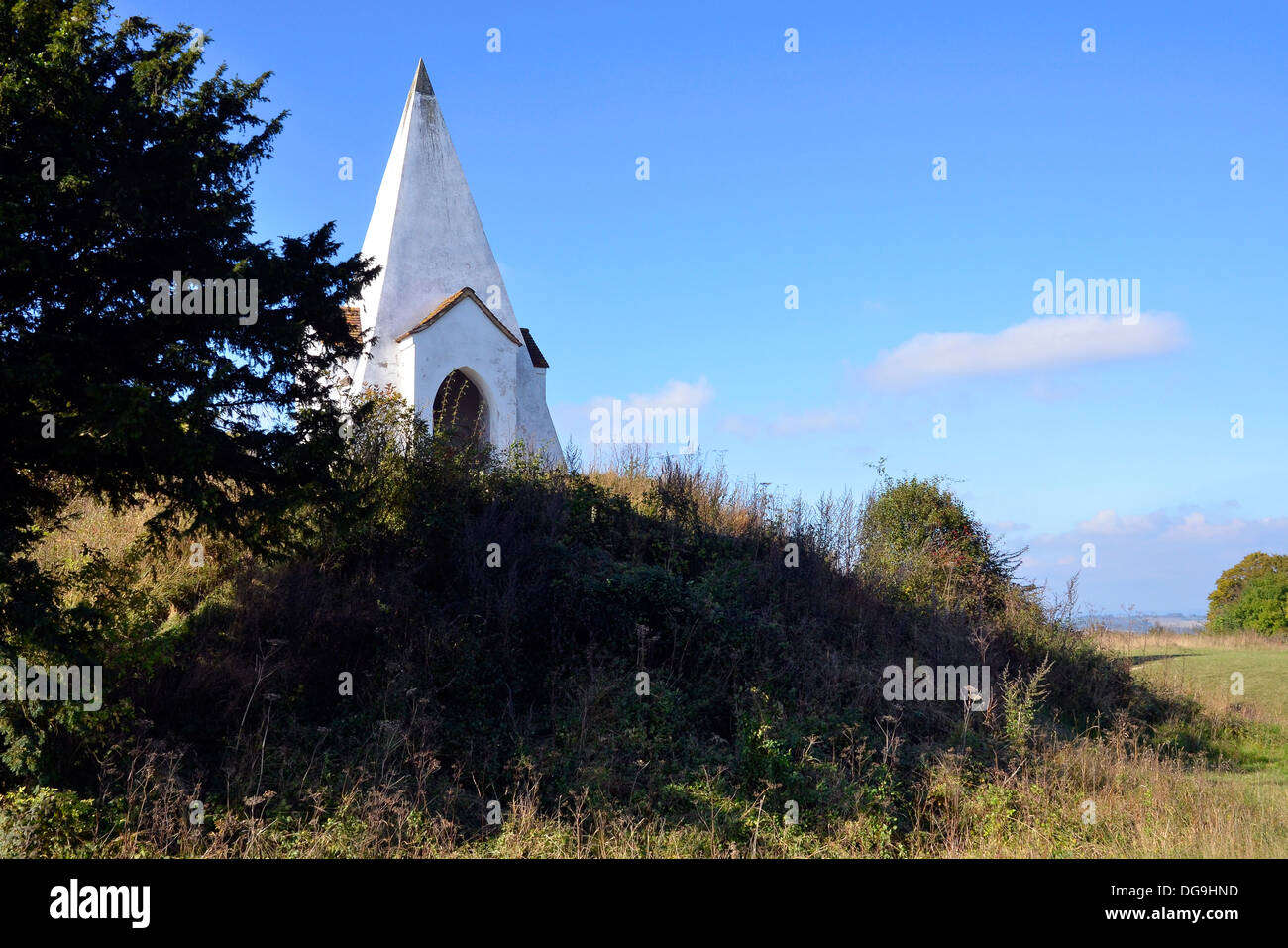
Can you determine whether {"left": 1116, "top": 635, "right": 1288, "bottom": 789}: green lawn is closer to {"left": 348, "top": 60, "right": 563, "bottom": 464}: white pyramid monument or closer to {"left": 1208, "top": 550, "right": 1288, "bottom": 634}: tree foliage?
{"left": 1208, "top": 550, "right": 1288, "bottom": 634}: tree foliage

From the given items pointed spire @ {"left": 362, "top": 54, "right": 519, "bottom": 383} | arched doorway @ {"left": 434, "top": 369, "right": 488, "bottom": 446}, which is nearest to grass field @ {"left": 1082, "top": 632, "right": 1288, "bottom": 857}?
arched doorway @ {"left": 434, "top": 369, "right": 488, "bottom": 446}

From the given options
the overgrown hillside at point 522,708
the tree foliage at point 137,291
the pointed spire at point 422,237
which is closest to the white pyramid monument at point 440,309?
the pointed spire at point 422,237

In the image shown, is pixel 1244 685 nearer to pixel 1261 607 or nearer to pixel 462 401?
Answer: pixel 462 401

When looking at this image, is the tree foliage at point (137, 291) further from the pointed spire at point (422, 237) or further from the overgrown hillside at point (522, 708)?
the pointed spire at point (422, 237)

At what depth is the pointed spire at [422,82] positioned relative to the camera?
21.0 metres

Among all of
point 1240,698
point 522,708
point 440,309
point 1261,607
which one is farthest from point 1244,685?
point 1261,607

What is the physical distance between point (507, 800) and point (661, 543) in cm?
602

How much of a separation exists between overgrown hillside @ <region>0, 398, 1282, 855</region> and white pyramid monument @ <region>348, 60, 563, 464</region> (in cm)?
512

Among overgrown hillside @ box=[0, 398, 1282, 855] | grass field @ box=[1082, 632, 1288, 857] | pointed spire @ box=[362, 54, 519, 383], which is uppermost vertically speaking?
pointed spire @ box=[362, 54, 519, 383]

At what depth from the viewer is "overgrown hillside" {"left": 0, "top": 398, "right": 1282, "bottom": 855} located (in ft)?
26.1

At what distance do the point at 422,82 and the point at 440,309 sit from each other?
6612mm

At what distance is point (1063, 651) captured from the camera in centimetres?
1566

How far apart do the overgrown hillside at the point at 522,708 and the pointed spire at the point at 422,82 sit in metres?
11.8
